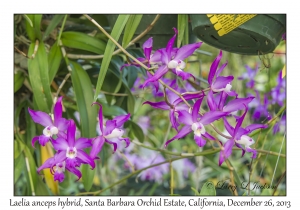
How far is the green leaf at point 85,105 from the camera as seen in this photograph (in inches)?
32.9

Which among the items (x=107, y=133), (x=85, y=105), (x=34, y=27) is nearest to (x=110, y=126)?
(x=107, y=133)

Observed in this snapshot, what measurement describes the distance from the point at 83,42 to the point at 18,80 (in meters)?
0.19

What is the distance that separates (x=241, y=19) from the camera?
729 mm

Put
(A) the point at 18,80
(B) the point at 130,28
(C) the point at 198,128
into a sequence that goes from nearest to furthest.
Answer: (C) the point at 198,128 → (B) the point at 130,28 → (A) the point at 18,80

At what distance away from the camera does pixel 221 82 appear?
62 centimetres

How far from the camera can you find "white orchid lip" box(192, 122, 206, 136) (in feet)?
1.95

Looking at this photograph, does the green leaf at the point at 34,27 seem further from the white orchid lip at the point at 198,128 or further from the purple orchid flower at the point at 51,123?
the white orchid lip at the point at 198,128

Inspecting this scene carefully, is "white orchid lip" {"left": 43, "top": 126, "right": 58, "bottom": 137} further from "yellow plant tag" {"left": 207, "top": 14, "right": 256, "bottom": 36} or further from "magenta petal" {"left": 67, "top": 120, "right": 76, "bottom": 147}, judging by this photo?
"yellow plant tag" {"left": 207, "top": 14, "right": 256, "bottom": 36}

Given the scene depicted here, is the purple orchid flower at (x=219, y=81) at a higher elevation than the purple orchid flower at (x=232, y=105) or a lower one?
higher

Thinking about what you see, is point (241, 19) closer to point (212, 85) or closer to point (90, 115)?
point (212, 85)

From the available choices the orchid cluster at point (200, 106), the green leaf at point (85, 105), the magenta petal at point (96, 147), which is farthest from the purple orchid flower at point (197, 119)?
the green leaf at point (85, 105)

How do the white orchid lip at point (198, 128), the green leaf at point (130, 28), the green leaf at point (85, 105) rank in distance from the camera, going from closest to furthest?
1. the white orchid lip at point (198, 128)
2. the green leaf at point (130, 28)
3. the green leaf at point (85, 105)

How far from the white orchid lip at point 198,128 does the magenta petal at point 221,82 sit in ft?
0.22

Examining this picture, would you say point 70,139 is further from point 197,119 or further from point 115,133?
point 197,119
